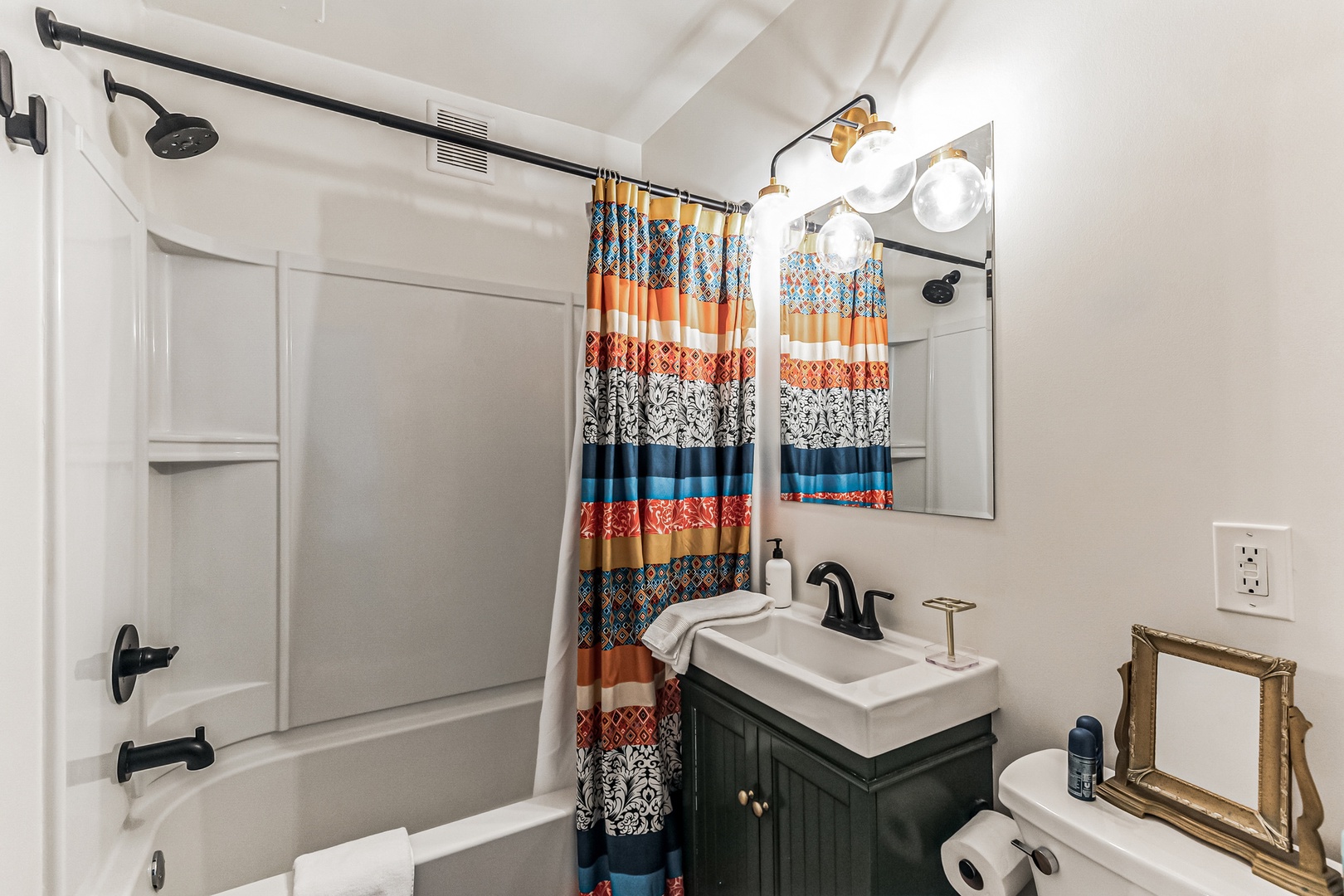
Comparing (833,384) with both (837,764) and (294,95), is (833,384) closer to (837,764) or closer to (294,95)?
(837,764)

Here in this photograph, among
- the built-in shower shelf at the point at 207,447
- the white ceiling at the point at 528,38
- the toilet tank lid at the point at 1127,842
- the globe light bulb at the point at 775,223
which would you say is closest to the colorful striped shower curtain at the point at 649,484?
the globe light bulb at the point at 775,223

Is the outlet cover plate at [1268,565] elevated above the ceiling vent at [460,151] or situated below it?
below

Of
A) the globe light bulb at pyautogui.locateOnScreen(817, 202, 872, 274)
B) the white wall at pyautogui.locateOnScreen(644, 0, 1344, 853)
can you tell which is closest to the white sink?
the white wall at pyautogui.locateOnScreen(644, 0, 1344, 853)

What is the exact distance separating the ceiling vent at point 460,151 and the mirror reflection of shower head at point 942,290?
1.57 m

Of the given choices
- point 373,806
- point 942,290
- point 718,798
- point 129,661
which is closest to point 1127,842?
point 718,798

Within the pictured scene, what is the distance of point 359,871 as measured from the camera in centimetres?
129

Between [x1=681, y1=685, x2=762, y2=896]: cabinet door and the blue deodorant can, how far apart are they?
1.95 feet

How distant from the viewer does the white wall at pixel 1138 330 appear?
813 millimetres

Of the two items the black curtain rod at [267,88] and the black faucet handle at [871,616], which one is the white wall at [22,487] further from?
the black faucet handle at [871,616]

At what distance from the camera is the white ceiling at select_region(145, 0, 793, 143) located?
5.79ft

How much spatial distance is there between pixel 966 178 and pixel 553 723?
161 cm

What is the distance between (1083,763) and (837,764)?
0.38 metres

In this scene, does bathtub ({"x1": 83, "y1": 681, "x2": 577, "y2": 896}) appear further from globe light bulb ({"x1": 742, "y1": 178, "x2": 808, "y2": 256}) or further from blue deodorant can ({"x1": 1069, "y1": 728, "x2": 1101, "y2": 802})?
globe light bulb ({"x1": 742, "y1": 178, "x2": 808, "y2": 256})

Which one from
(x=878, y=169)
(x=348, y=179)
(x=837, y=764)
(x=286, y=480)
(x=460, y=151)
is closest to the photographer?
(x=837, y=764)
